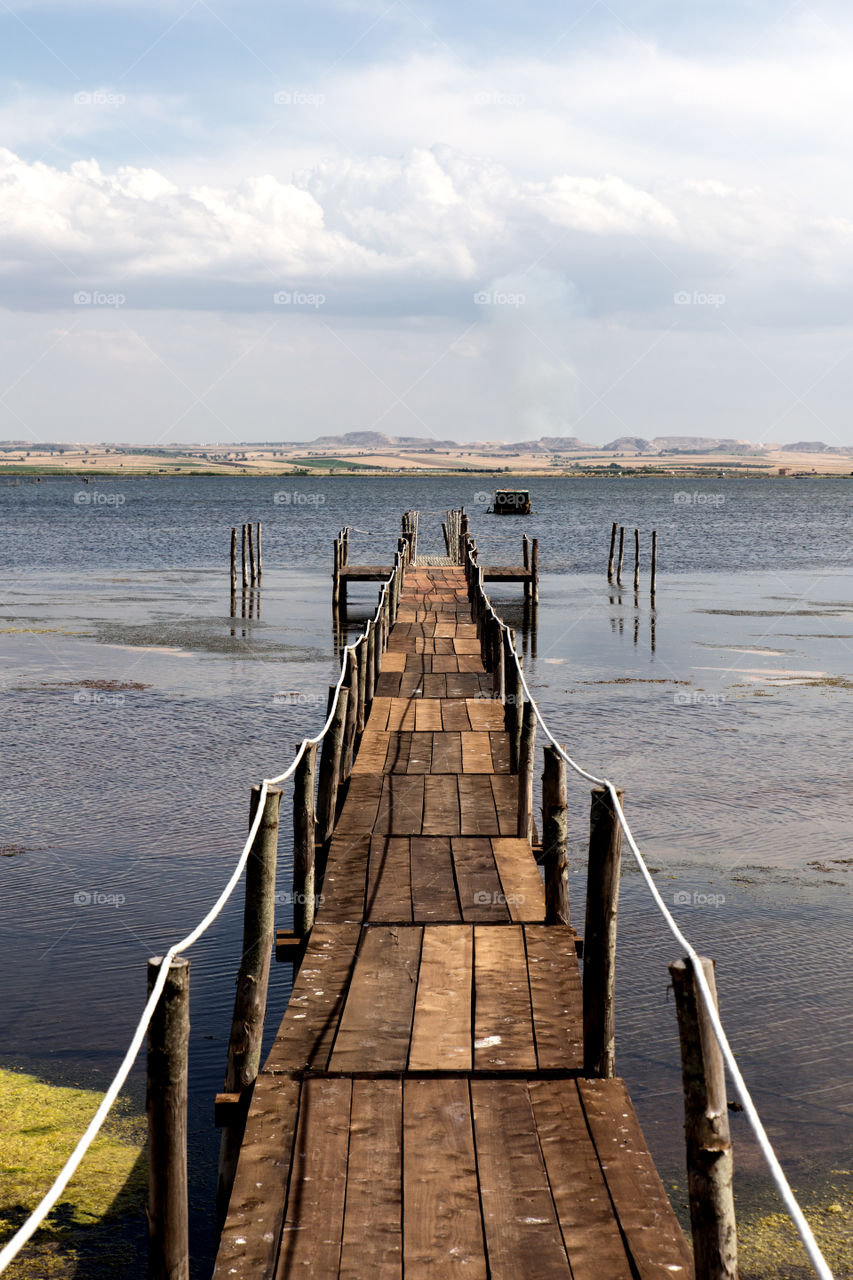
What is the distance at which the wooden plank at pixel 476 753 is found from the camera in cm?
1249

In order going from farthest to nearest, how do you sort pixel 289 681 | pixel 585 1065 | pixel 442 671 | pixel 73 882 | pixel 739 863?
pixel 289 681 < pixel 442 671 < pixel 739 863 < pixel 73 882 < pixel 585 1065

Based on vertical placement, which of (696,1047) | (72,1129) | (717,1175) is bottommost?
(72,1129)

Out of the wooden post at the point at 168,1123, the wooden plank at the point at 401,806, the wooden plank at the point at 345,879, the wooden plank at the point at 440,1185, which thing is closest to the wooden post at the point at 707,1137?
the wooden plank at the point at 440,1185

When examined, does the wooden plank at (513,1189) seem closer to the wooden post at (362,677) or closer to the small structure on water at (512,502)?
the wooden post at (362,677)

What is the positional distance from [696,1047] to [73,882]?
378 inches

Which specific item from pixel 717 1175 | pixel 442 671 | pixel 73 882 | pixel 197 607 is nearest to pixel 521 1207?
pixel 717 1175

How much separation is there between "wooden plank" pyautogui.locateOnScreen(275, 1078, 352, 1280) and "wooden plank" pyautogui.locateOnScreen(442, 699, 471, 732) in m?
8.92

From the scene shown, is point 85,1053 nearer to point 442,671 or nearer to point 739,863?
point 739,863

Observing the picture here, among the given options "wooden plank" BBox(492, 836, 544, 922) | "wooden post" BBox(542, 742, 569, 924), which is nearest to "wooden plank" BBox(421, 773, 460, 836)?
"wooden plank" BBox(492, 836, 544, 922)

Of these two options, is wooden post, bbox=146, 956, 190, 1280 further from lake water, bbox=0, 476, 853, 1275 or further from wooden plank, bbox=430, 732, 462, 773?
wooden plank, bbox=430, 732, 462, 773

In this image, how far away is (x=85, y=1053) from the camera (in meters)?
8.91

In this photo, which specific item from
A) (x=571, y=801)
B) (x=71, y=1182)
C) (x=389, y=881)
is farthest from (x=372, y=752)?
(x=71, y=1182)

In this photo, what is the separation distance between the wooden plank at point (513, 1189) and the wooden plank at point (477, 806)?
4616 mm

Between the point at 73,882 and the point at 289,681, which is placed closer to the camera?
the point at 73,882
